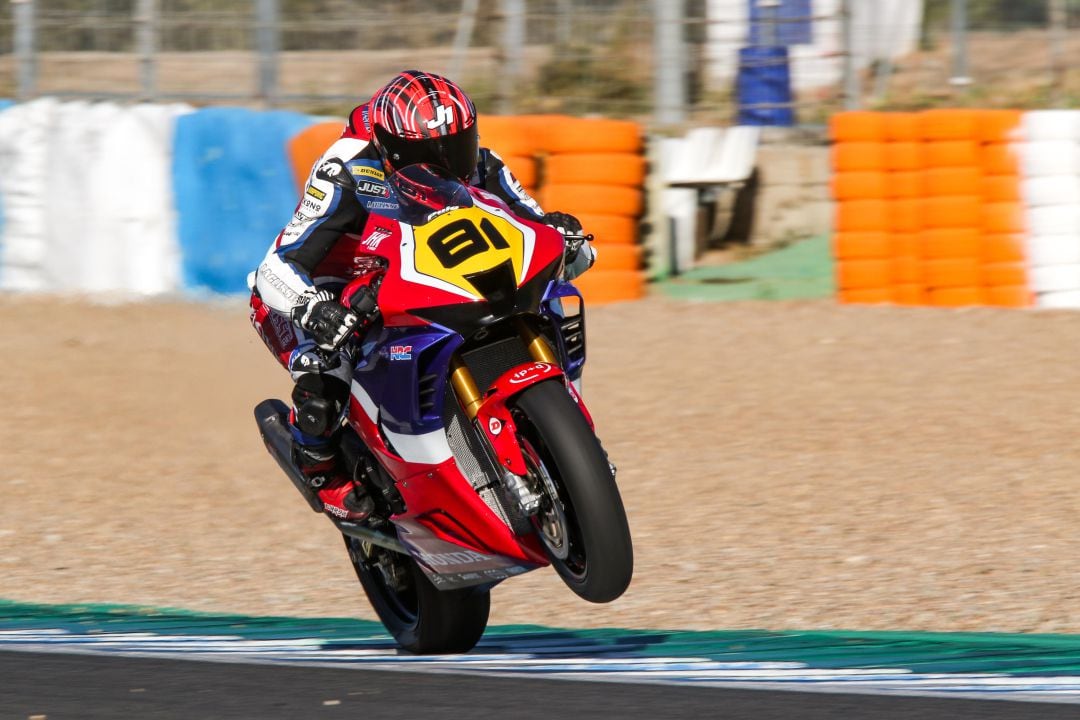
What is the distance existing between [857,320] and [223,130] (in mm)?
5352

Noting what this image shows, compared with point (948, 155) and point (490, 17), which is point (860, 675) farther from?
point (490, 17)

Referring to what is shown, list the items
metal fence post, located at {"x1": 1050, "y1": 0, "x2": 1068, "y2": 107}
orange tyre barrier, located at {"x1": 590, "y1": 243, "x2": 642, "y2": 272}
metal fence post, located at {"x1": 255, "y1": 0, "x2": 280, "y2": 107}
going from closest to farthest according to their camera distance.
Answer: orange tyre barrier, located at {"x1": 590, "y1": 243, "x2": 642, "y2": 272}, metal fence post, located at {"x1": 1050, "y1": 0, "x2": 1068, "y2": 107}, metal fence post, located at {"x1": 255, "y1": 0, "x2": 280, "y2": 107}

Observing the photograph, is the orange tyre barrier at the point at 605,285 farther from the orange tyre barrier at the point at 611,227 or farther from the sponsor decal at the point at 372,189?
the sponsor decal at the point at 372,189

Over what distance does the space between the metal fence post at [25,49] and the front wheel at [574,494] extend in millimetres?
11410

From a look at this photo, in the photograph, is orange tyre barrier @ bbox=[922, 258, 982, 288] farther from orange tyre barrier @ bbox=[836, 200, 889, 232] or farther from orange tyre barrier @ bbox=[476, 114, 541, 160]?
orange tyre barrier @ bbox=[476, 114, 541, 160]

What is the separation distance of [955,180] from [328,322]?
24.6 ft

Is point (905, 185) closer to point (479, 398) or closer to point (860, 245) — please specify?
point (860, 245)

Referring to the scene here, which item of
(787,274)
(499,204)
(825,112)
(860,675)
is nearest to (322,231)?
(499,204)

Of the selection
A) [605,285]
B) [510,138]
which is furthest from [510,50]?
[605,285]

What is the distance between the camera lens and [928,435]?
9.12 meters

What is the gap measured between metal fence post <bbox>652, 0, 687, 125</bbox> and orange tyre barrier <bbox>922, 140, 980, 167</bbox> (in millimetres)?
2674

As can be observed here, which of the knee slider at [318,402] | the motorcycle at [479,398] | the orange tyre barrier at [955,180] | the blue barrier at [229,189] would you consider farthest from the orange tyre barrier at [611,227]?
the motorcycle at [479,398]

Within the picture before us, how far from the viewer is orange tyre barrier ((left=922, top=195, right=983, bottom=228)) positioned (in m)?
11.5

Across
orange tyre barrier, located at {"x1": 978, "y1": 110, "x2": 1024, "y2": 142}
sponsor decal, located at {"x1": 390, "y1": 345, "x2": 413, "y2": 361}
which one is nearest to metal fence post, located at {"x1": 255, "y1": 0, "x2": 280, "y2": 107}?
orange tyre barrier, located at {"x1": 978, "y1": 110, "x2": 1024, "y2": 142}
